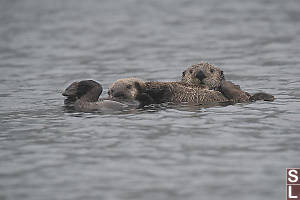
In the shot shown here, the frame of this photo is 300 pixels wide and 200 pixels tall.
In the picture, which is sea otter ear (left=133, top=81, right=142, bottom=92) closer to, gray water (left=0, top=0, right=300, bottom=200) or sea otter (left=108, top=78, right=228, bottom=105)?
sea otter (left=108, top=78, right=228, bottom=105)

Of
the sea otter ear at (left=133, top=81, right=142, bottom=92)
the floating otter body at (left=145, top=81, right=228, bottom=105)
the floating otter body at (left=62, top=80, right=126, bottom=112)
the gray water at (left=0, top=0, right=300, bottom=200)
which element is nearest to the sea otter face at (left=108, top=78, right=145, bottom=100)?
the sea otter ear at (left=133, top=81, right=142, bottom=92)

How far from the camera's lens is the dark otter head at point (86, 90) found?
846cm

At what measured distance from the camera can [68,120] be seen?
7887mm

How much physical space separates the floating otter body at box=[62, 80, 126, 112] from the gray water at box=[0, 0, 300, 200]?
19cm

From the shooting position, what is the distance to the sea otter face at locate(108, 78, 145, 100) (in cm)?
870

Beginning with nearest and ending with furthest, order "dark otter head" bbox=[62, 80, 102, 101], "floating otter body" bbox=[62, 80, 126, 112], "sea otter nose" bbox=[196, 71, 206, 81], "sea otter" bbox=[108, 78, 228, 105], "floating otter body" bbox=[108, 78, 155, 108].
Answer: "floating otter body" bbox=[62, 80, 126, 112] < "dark otter head" bbox=[62, 80, 102, 101] < "floating otter body" bbox=[108, 78, 155, 108] < "sea otter" bbox=[108, 78, 228, 105] < "sea otter nose" bbox=[196, 71, 206, 81]

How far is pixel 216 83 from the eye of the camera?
938 cm

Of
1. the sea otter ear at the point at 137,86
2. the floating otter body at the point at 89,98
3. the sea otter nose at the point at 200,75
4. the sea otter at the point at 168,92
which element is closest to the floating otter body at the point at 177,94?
the sea otter at the point at 168,92

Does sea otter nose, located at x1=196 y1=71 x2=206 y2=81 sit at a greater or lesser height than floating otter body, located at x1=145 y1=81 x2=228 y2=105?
greater

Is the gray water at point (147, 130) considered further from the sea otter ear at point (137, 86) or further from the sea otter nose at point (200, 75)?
the sea otter nose at point (200, 75)

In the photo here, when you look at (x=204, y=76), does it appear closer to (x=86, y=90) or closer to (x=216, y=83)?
(x=216, y=83)

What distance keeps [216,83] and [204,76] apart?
0.86ft

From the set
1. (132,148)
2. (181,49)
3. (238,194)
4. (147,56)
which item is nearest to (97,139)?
(132,148)

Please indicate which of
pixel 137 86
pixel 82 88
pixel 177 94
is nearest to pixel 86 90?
pixel 82 88
